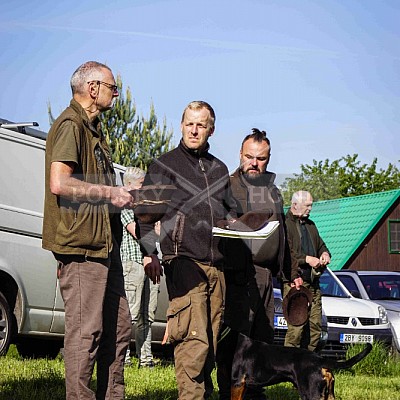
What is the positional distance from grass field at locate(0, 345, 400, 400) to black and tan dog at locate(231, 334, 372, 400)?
795mm

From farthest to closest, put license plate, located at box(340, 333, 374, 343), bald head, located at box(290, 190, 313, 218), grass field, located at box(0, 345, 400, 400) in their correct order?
license plate, located at box(340, 333, 374, 343)
bald head, located at box(290, 190, 313, 218)
grass field, located at box(0, 345, 400, 400)

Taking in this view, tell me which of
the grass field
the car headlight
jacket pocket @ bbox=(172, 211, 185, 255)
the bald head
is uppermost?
the bald head

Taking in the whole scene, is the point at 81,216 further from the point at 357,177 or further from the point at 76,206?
the point at 357,177

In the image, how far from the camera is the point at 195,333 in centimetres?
568

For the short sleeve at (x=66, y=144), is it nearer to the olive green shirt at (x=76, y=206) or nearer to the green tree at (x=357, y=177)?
the olive green shirt at (x=76, y=206)

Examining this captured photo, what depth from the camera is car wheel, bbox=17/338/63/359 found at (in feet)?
37.8

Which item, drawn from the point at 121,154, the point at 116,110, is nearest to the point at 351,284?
the point at 121,154

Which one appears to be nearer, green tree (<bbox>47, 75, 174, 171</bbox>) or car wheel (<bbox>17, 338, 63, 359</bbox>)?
car wheel (<bbox>17, 338, 63, 359</bbox>)

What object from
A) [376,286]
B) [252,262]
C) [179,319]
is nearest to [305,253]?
[252,262]

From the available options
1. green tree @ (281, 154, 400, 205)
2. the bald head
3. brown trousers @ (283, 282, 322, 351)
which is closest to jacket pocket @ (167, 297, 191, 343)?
the bald head

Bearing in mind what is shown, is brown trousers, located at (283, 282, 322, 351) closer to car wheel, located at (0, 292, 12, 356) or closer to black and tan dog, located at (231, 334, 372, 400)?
car wheel, located at (0, 292, 12, 356)

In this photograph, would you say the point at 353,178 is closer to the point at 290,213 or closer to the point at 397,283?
the point at 397,283

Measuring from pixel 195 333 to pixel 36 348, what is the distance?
21.0 feet

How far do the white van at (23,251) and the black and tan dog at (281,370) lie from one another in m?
3.70
